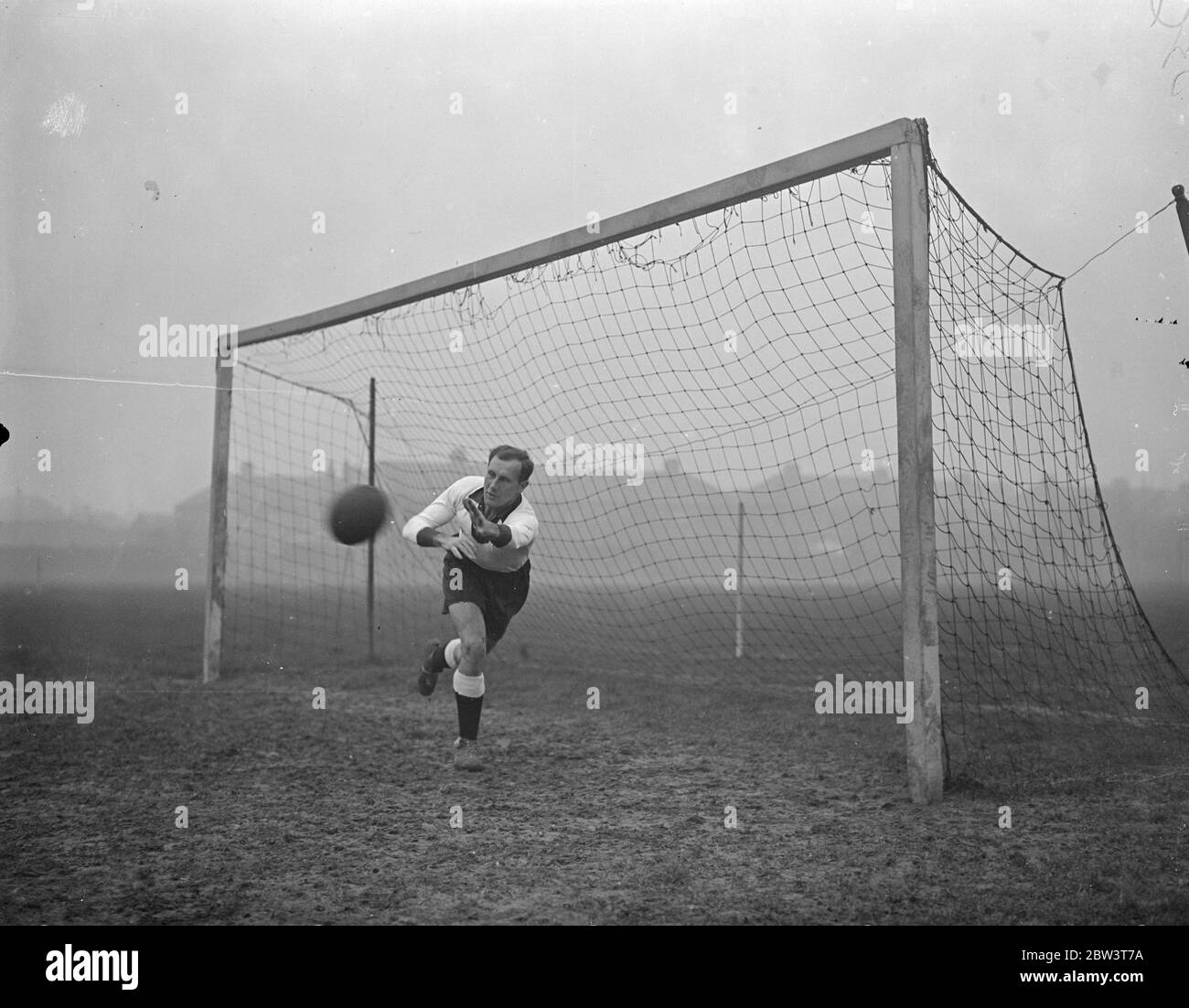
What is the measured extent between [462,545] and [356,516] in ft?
6.53

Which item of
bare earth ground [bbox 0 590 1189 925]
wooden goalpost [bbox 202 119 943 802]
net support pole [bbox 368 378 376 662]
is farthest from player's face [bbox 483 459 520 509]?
net support pole [bbox 368 378 376 662]

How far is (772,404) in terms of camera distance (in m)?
5.96

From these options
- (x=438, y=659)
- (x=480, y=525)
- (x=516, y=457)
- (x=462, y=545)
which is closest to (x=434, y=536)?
(x=462, y=545)

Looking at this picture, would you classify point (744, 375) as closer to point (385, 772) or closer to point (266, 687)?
point (385, 772)

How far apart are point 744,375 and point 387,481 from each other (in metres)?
4.57

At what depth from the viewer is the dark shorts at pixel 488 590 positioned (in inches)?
203

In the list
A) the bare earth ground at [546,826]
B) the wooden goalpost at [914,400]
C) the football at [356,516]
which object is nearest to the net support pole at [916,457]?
the wooden goalpost at [914,400]

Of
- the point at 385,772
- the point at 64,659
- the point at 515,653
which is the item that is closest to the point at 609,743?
the point at 385,772

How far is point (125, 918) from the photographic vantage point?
2.76 meters

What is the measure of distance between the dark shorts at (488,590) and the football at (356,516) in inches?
62.7

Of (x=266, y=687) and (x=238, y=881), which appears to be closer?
(x=238, y=881)
